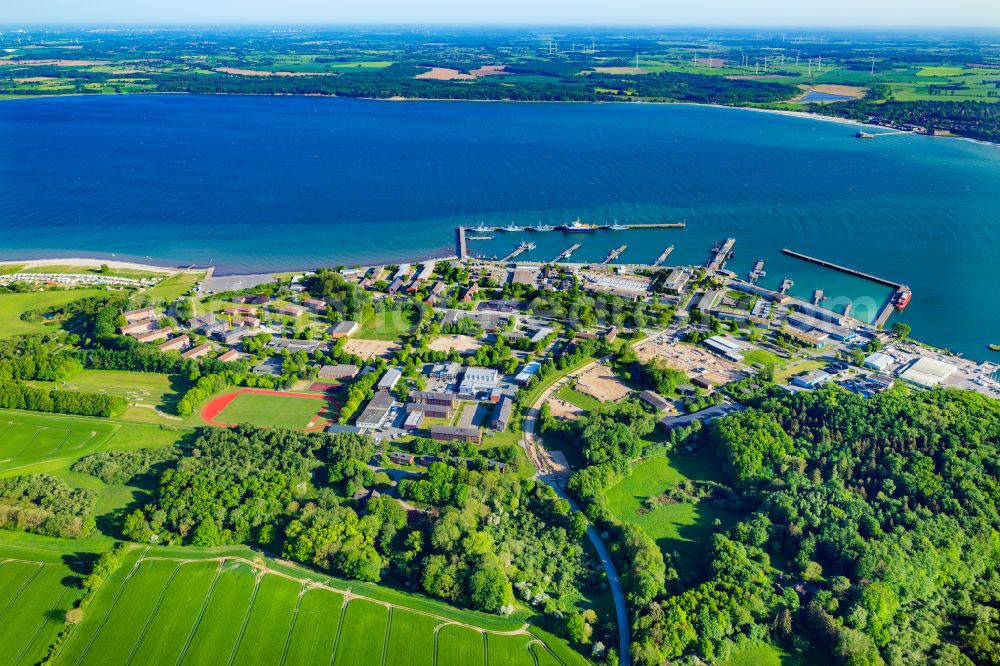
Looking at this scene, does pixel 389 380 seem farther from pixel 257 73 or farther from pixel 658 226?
pixel 257 73

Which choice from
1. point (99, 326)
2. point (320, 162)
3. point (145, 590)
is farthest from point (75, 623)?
point (320, 162)

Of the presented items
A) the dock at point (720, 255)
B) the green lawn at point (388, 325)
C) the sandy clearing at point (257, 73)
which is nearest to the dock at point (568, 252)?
the dock at point (720, 255)

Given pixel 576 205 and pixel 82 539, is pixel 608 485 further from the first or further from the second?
pixel 576 205

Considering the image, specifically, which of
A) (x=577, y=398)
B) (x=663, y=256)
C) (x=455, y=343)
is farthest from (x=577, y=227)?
(x=577, y=398)

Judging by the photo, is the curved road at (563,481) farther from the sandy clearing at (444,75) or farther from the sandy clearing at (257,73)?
the sandy clearing at (257,73)

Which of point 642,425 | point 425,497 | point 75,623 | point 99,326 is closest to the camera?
point 75,623
